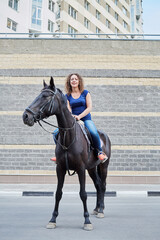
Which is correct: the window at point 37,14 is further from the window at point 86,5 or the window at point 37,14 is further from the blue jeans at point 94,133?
the blue jeans at point 94,133

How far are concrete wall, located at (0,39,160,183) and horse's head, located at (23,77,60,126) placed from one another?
812 cm

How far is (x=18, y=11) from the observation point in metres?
28.4

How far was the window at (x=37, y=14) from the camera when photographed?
3028 centimetres

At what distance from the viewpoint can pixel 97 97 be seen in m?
12.4

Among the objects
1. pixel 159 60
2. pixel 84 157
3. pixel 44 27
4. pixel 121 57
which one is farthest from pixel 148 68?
pixel 44 27

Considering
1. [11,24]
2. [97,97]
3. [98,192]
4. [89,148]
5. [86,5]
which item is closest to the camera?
[89,148]

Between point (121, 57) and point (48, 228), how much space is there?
35.5 ft

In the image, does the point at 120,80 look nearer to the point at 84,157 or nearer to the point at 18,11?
the point at 84,157

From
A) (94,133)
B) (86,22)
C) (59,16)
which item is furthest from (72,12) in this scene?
(94,133)

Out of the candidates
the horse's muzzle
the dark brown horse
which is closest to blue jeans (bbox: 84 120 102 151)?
the dark brown horse

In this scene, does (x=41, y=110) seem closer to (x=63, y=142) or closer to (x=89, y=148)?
(x=63, y=142)

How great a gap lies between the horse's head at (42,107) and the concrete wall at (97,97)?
812 cm

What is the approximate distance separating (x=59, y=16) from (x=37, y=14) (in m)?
3.08

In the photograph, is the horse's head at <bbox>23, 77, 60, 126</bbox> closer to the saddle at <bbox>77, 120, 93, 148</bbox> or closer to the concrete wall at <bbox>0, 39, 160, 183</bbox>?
the saddle at <bbox>77, 120, 93, 148</bbox>
